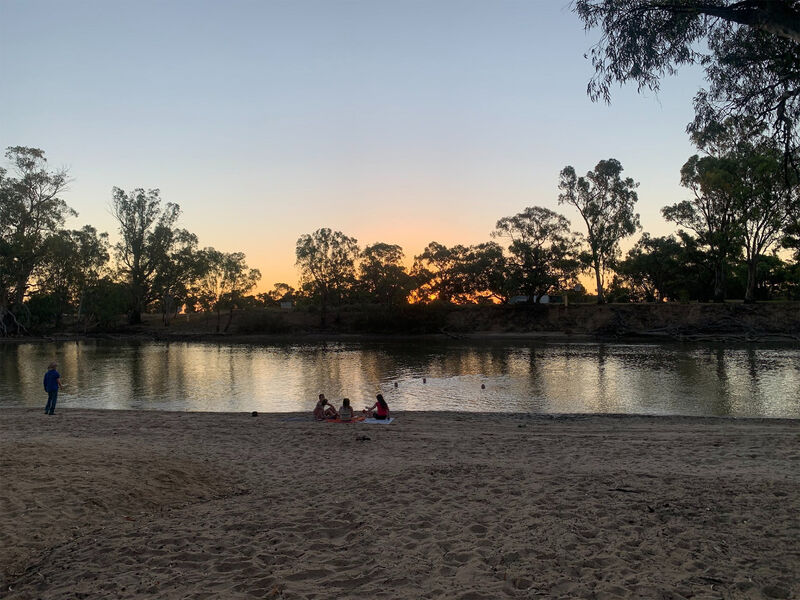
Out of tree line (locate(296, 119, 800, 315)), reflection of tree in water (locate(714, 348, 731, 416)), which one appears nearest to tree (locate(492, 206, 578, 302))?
tree line (locate(296, 119, 800, 315))

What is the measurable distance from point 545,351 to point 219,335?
49.9 meters

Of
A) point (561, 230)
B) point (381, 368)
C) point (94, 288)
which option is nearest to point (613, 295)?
point (561, 230)

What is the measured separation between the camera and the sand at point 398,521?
554cm

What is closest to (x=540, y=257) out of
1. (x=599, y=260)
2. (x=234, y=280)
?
(x=599, y=260)

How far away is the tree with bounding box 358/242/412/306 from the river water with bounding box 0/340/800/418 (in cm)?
2908

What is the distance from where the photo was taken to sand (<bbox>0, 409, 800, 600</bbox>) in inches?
218

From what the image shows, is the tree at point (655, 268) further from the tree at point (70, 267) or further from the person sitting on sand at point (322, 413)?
the tree at point (70, 267)

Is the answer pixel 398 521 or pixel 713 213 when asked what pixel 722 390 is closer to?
pixel 398 521

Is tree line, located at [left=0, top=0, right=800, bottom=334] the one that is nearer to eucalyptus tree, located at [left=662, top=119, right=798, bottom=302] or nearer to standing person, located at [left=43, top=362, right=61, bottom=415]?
eucalyptus tree, located at [left=662, top=119, right=798, bottom=302]

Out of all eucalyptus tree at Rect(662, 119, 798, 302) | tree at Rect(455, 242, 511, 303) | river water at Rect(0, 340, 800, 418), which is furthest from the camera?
tree at Rect(455, 242, 511, 303)

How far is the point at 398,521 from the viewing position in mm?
7301

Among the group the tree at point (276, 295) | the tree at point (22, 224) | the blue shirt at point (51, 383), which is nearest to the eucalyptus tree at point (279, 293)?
the tree at point (276, 295)

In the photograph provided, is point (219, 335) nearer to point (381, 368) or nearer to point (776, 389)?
point (381, 368)

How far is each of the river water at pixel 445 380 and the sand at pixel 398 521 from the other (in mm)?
10144
